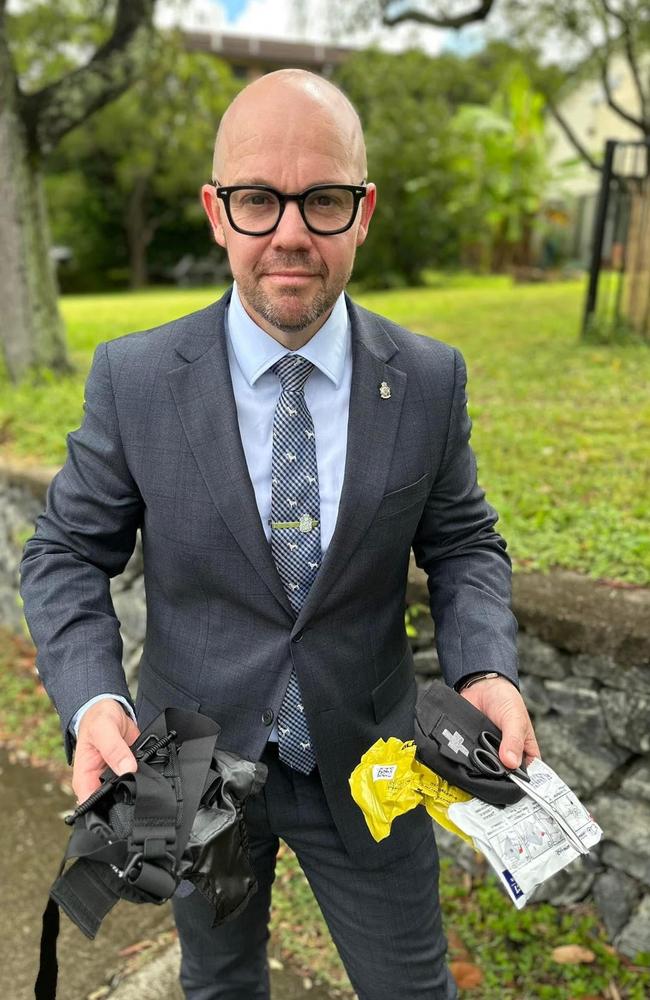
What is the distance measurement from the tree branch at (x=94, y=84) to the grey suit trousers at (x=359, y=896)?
6.25 metres

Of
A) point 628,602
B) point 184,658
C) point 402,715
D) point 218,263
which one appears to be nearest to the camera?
point 184,658

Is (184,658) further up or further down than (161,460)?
further down

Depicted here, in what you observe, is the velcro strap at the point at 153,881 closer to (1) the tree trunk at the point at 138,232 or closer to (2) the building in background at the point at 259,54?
(1) the tree trunk at the point at 138,232

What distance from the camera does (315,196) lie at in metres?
1.84

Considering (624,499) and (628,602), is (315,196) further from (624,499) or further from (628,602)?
(624,499)

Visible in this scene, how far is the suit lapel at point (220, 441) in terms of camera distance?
1.92m

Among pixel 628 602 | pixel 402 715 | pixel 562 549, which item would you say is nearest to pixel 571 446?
pixel 562 549

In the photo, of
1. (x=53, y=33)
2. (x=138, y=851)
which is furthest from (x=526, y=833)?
(x=53, y=33)

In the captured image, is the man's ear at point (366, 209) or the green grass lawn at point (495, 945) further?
the green grass lawn at point (495, 945)

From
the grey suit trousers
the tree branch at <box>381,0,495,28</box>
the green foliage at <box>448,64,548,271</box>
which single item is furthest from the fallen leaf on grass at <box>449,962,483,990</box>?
the green foliage at <box>448,64,548,271</box>

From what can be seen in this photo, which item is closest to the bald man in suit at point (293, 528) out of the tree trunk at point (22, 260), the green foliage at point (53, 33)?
the tree trunk at point (22, 260)

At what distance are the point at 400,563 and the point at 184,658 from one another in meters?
0.54

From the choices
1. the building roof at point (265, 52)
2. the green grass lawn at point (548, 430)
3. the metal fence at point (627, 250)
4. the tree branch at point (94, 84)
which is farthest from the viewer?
the building roof at point (265, 52)

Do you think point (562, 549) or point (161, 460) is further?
point (562, 549)
